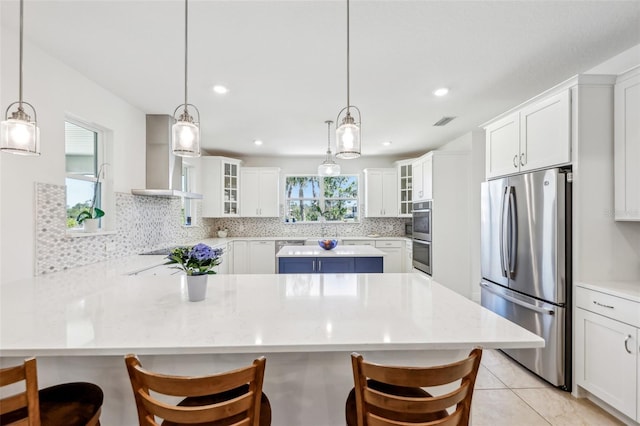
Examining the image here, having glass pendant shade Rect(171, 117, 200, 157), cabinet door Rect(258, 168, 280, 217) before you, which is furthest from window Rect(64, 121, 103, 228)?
cabinet door Rect(258, 168, 280, 217)

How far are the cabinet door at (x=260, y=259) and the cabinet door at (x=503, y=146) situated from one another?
3.95 m

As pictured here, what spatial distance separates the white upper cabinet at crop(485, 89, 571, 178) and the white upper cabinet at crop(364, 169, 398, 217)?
3.04 metres

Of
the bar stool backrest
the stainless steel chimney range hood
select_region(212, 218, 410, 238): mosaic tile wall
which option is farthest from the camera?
select_region(212, 218, 410, 238): mosaic tile wall

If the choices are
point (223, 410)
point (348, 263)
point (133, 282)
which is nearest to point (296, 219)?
point (348, 263)

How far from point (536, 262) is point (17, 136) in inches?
131

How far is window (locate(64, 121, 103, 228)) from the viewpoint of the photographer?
104 inches

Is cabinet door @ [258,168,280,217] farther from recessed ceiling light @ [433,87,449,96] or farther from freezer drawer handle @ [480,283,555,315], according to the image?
freezer drawer handle @ [480,283,555,315]

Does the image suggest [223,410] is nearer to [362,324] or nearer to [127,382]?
[362,324]

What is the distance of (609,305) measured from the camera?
74.3 inches

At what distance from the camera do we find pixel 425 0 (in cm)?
176

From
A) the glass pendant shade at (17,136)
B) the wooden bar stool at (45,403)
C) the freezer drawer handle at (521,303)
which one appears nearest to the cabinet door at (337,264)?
the freezer drawer handle at (521,303)

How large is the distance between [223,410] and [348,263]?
2670 millimetres

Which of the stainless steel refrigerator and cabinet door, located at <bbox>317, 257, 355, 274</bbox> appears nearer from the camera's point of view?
the stainless steel refrigerator

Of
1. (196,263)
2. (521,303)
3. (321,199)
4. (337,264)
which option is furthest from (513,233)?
(321,199)
